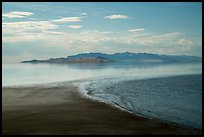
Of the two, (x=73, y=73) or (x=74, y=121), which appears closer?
(x=74, y=121)

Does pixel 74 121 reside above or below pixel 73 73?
above

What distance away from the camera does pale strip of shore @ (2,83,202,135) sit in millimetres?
14672

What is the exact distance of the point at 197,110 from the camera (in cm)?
2188

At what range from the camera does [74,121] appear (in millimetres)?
17141

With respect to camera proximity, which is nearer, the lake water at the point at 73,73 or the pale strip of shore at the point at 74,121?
the pale strip of shore at the point at 74,121

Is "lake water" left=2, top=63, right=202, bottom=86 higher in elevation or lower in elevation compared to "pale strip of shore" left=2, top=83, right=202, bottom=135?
lower

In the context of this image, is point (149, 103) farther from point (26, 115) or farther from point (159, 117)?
point (26, 115)

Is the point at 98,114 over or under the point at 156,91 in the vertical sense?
over

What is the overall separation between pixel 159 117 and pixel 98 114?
13.6 ft

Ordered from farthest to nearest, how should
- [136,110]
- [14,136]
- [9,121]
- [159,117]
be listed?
[136,110], [159,117], [9,121], [14,136]

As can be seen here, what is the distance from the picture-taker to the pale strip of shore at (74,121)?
14672mm

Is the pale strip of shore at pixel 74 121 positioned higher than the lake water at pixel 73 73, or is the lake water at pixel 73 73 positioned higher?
the pale strip of shore at pixel 74 121

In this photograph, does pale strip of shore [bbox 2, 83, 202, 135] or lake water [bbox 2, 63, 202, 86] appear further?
lake water [bbox 2, 63, 202, 86]

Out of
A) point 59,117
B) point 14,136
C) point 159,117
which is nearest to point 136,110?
point 159,117
